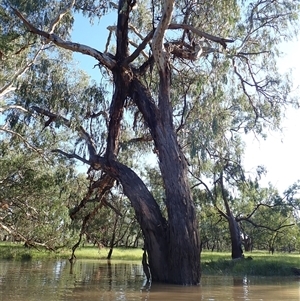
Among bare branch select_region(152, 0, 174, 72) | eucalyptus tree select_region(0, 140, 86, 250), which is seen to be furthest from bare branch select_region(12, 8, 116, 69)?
eucalyptus tree select_region(0, 140, 86, 250)

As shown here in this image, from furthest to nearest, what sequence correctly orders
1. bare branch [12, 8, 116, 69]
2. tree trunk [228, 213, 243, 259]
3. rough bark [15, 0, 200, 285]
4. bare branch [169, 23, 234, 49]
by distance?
tree trunk [228, 213, 243, 259], bare branch [12, 8, 116, 69], bare branch [169, 23, 234, 49], rough bark [15, 0, 200, 285]

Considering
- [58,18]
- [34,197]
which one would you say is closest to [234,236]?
[34,197]

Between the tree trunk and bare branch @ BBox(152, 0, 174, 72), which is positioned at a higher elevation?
bare branch @ BBox(152, 0, 174, 72)

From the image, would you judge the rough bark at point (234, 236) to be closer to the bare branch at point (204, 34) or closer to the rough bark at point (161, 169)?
the rough bark at point (161, 169)

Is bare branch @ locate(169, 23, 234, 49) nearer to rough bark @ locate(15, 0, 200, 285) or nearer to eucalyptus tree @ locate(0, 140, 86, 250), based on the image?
rough bark @ locate(15, 0, 200, 285)

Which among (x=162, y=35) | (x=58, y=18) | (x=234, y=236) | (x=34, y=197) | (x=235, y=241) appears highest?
(x=58, y=18)

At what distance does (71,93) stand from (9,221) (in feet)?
15.0

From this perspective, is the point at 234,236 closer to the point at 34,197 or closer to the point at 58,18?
the point at 34,197

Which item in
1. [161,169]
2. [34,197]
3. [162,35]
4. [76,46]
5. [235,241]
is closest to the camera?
[162,35]

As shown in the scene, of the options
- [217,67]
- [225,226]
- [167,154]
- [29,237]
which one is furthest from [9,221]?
[225,226]

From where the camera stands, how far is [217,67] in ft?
31.2

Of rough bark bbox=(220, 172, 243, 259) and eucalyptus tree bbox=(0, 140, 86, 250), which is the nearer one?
eucalyptus tree bbox=(0, 140, 86, 250)

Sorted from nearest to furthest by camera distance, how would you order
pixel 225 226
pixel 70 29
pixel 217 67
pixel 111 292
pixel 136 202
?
pixel 111 292, pixel 136 202, pixel 217 67, pixel 70 29, pixel 225 226

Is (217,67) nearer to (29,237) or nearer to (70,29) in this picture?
(70,29)
